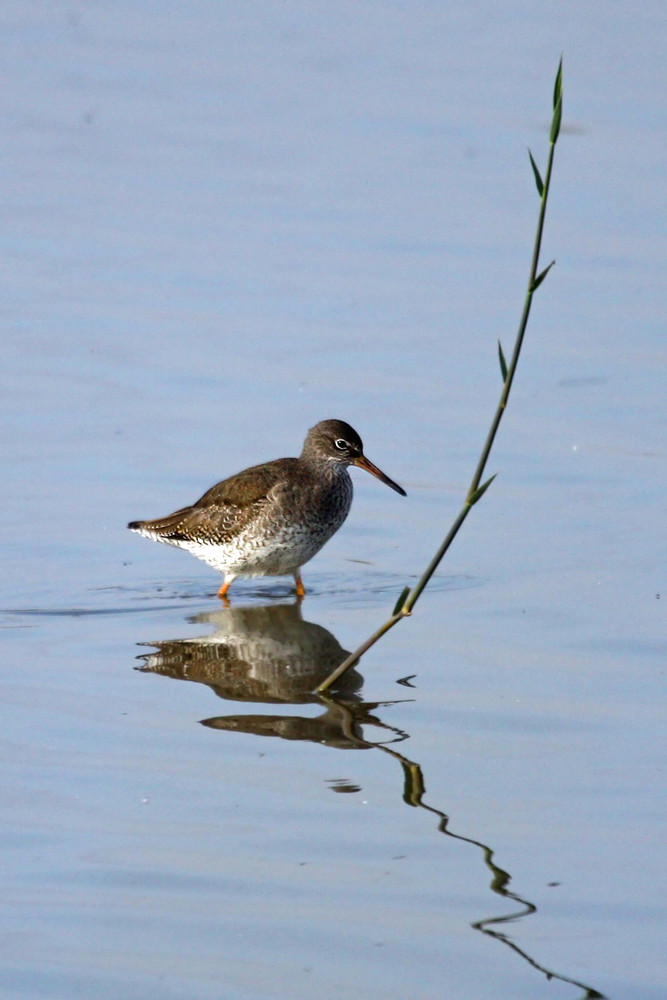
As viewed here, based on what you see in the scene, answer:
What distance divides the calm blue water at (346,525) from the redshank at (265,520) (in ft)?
0.75

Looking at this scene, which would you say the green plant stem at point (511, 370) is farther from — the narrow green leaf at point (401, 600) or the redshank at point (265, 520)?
the redshank at point (265, 520)

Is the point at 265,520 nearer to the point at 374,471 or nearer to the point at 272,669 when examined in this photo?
the point at 374,471

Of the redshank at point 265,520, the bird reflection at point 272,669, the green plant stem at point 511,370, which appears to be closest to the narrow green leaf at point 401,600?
the green plant stem at point 511,370

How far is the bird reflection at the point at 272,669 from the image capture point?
633 cm

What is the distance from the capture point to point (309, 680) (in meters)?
7.08

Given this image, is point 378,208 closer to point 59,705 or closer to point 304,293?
point 304,293

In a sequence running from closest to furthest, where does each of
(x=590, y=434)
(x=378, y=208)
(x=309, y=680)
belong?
1. (x=309, y=680)
2. (x=590, y=434)
3. (x=378, y=208)

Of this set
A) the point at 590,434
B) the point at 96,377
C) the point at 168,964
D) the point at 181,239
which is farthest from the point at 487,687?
the point at 181,239

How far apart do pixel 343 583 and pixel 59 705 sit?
2.65 metres

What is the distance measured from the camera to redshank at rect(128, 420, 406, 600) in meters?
8.93

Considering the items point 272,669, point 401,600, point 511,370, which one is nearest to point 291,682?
point 272,669

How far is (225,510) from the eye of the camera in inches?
358

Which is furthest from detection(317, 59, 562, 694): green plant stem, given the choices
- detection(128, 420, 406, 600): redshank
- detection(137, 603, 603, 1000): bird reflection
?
detection(128, 420, 406, 600): redshank

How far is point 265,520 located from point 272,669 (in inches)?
72.9
